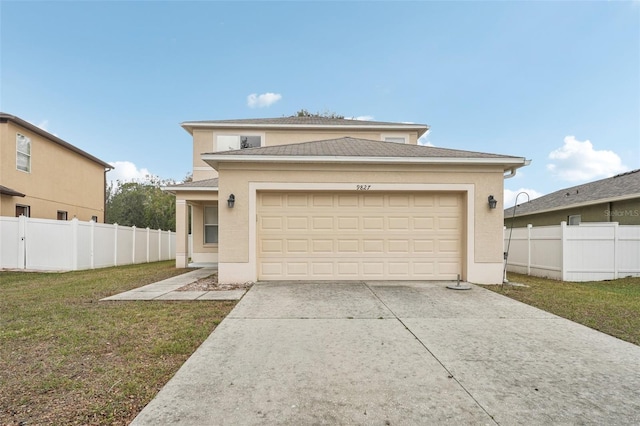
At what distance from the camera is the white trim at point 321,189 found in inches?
297

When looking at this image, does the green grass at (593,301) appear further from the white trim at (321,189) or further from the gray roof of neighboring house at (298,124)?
the gray roof of neighboring house at (298,124)

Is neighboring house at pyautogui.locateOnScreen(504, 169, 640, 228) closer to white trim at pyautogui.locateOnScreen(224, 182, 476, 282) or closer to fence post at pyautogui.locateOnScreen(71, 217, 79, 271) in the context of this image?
white trim at pyautogui.locateOnScreen(224, 182, 476, 282)

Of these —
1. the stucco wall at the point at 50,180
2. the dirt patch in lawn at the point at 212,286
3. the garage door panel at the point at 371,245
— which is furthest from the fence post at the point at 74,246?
the garage door panel at the point at 371,245

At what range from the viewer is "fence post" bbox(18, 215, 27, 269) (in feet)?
35.7

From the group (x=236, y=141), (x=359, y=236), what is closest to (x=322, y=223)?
(x=359, y=236)

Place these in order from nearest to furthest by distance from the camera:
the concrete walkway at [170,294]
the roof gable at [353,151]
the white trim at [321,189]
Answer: the concrete walkway at [170,294], the white trim at [321,189], the roof gable at [353,151]

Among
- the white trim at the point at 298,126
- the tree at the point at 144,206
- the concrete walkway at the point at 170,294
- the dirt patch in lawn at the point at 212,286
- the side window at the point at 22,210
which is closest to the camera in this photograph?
the concrete walkway at the point at 170,294

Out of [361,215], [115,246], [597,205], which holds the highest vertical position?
[597,205]

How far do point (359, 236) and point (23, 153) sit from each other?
15.8 meters

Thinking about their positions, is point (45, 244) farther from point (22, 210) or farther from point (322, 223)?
point (322, 223)

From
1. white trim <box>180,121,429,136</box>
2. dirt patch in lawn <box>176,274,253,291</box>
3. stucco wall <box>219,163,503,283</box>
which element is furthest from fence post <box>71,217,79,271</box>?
stucco wall <box>219,163,503,283</box>

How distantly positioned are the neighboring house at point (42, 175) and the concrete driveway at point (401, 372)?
14468 millimetres

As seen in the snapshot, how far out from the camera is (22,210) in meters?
13.6

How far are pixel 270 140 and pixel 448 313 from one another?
36.3 feet
